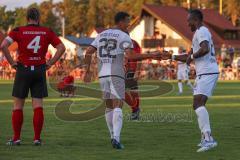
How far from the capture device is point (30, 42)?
11.6 m

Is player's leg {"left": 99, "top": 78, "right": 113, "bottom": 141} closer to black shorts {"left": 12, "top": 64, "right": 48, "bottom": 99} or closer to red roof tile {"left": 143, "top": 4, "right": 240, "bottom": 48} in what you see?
black shorts {"left": 12, "top": 64, "right": 48, "bottom": 99}

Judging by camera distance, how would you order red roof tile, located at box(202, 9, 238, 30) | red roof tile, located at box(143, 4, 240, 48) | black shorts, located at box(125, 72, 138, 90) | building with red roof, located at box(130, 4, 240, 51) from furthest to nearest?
1. red roof tile, located at box(202, 9, 238, 30)
2. building with red roof, located at box(130, 4, 240, 51)
3. red roof tile, located at box(143, 4, 240, 48)
4. black shorts, located at box(125, 72, 138, 90)

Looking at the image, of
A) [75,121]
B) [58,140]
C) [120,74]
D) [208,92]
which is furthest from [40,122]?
[75,121]

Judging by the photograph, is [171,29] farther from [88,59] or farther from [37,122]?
[37,122]

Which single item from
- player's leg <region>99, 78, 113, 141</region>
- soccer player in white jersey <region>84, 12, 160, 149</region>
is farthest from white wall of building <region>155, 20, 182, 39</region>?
soccer player in white jersey <region>84, 12, 160, 149</region>

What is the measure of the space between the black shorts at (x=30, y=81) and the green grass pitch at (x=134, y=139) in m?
0.87

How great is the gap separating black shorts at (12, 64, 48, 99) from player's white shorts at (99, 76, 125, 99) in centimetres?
103

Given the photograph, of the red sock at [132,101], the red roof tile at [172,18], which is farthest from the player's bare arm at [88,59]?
the red roof tile at [172,18]

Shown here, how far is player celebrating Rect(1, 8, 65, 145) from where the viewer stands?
11.6m

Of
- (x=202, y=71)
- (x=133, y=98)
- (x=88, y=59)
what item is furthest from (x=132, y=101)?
(x=202, y=71)

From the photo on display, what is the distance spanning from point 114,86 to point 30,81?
1.43 m

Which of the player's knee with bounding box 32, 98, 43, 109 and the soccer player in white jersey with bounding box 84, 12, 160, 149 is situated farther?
the player's knee with bounding box 32, 98, 43, 109

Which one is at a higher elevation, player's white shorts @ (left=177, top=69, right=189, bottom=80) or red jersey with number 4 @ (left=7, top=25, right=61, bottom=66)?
red jersey with number 4 @ (left=7, top=25, right=61, bottom=66)

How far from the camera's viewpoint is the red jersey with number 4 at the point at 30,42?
1158 cm
